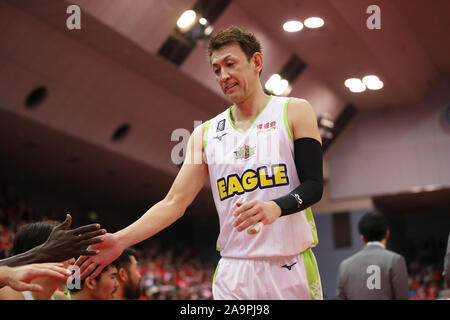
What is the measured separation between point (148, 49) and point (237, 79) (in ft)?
24.5

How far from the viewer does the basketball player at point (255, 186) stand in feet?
7.21

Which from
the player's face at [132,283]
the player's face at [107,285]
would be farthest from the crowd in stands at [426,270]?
the player's face at [107,285]

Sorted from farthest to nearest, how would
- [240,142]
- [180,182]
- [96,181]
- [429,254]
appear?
[429,254]
[96,181]
[180,182]
[240,142]

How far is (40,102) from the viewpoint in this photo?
9.85 metres

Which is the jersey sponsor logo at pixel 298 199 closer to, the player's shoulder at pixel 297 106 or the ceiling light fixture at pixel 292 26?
the player's shoulder at pixel 297 106

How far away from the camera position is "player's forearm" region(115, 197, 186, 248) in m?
2.29

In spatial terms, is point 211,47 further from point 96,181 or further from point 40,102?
point 96,181

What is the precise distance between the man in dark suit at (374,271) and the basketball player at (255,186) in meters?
2.37

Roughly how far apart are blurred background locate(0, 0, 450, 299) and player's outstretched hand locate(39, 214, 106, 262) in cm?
606

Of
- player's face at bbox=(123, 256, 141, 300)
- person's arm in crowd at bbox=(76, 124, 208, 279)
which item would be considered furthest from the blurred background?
person's arm in crowd at bbox=(76, 124, 208, 279)

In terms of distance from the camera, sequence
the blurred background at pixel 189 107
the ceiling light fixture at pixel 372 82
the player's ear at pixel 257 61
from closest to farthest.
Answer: the player's ear at pixel 257 61 < the blurred background at pixel 189 107 < the ceiling light fixture at pixel 372 82

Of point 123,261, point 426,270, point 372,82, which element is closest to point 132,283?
point 123,261

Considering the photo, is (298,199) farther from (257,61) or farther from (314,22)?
(314,22)
